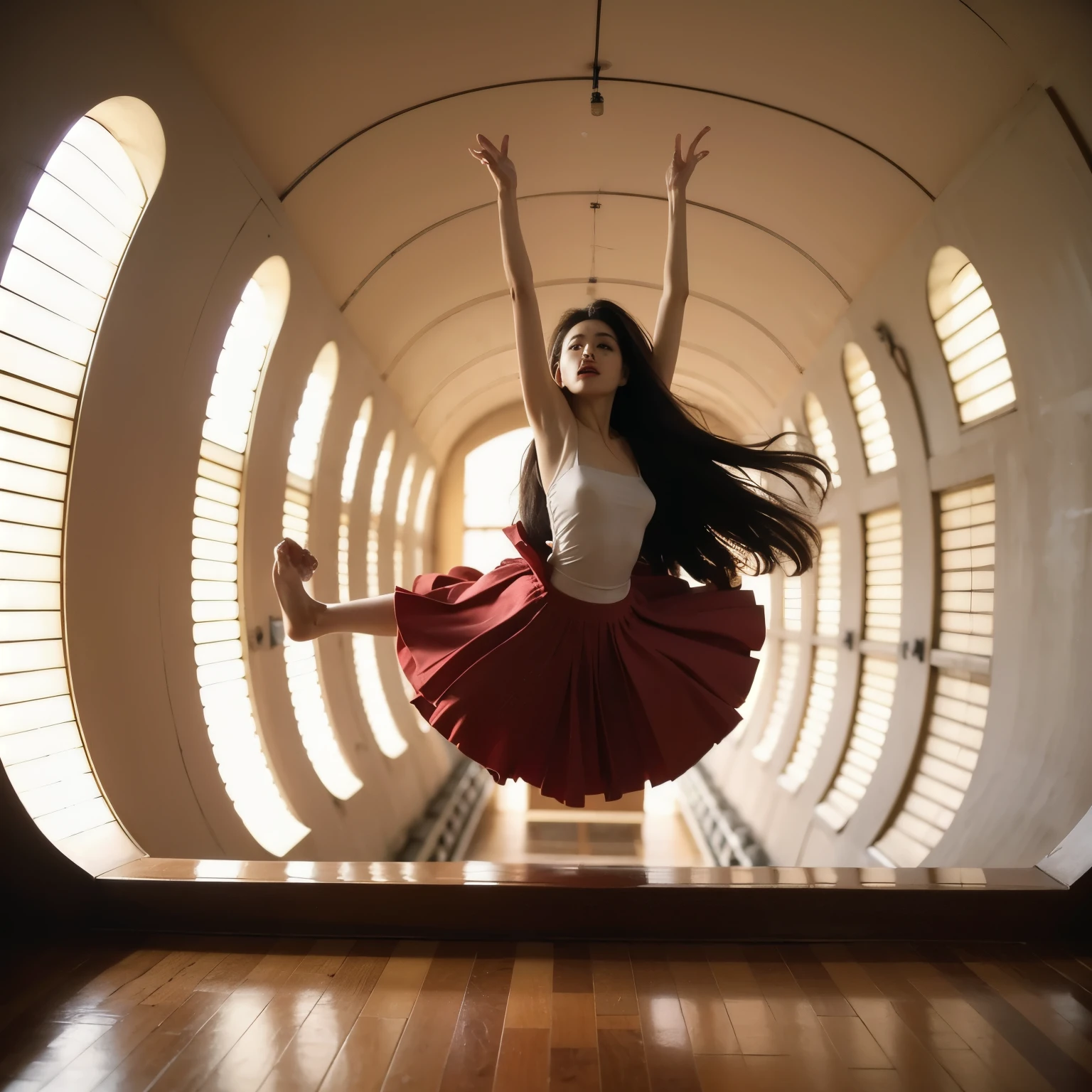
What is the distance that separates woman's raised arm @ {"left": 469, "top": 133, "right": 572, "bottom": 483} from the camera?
3168 millimetres

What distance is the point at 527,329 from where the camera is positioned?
319 cm

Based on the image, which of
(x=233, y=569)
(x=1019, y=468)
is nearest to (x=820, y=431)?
(x=1019, y=468)

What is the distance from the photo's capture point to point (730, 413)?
1280cm

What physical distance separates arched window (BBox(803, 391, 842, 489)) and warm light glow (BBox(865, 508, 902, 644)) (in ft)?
3.30

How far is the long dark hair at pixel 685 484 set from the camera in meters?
3.56

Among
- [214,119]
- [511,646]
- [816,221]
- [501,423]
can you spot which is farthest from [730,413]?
[511,646]

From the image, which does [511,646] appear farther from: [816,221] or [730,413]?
[730,413]

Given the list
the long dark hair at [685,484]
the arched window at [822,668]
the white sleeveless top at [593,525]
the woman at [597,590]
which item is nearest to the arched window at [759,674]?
the arched window at [822,668]

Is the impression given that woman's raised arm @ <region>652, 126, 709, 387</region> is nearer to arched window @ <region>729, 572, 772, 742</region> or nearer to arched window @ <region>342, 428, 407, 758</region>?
arched window @ <region>342, 428, 407, 758</region>

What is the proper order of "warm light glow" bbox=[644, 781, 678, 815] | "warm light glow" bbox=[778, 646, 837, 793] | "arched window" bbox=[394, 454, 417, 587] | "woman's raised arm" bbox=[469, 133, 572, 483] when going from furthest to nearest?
"warm light glow" bbox=[644, 781, 678, 815] < "arched window" bbox=[394, 454, 417, 587] < "warm light glow" bbox=[778, 646, 837, 793] < "woman's raised arm" bbox=[469, 133, 572, 483]

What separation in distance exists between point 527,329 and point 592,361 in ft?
1.07

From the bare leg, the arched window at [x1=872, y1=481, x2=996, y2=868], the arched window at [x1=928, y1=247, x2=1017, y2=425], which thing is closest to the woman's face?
the bare leg

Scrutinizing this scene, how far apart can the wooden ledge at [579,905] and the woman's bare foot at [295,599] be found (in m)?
0.87

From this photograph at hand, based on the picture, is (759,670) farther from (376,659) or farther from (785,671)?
(376,659)
